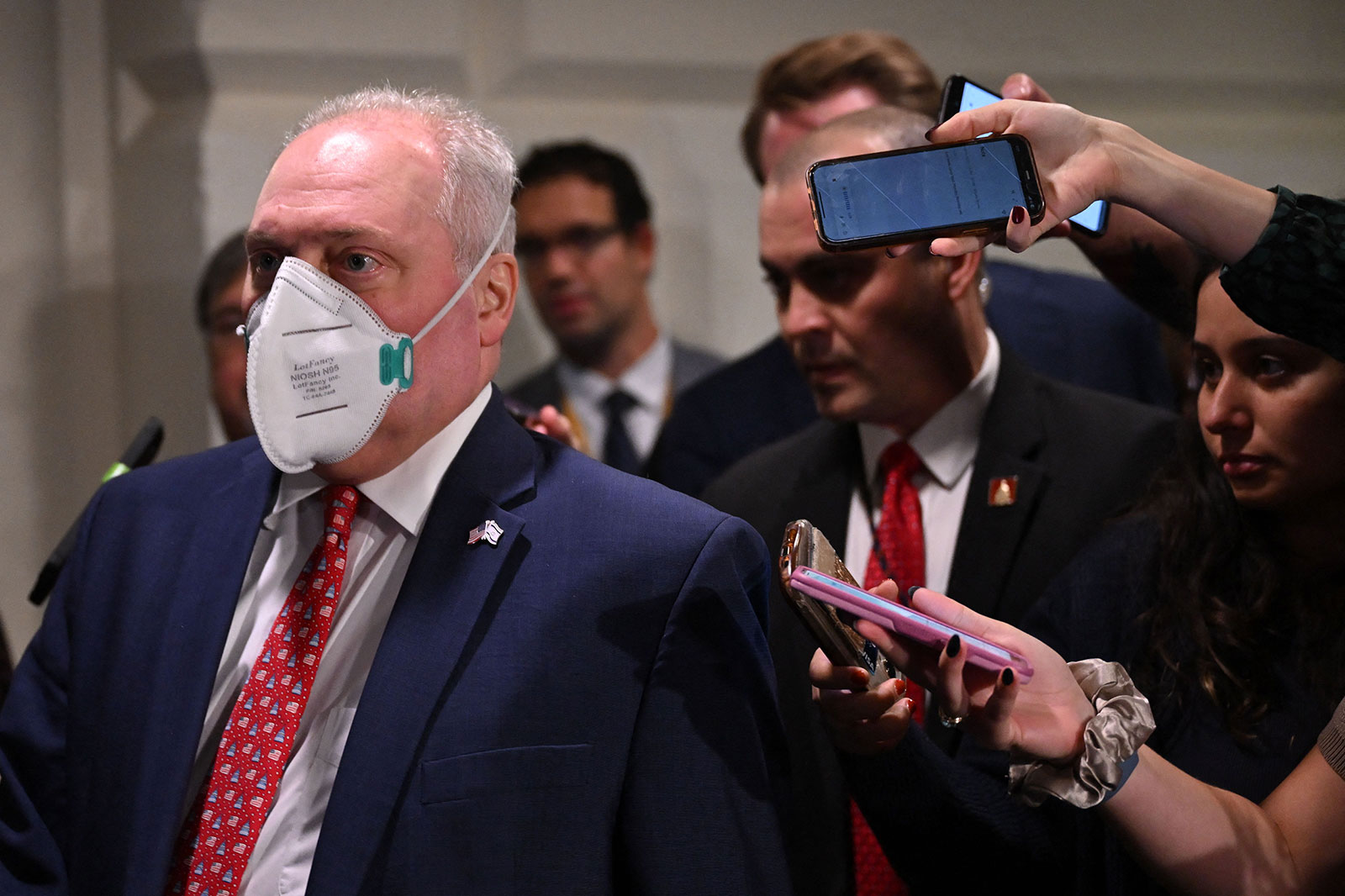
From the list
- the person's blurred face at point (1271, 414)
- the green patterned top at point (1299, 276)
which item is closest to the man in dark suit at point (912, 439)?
the person's blurred face at point (1271, 414)

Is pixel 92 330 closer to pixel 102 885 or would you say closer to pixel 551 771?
pixel 102 885

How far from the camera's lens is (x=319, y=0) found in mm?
3498

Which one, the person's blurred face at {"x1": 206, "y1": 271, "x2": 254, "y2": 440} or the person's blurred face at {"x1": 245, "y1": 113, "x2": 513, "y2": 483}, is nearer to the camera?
the person's blurred face at {"x1": 245, "y1": 113, "x2": 513, "y2": 483}

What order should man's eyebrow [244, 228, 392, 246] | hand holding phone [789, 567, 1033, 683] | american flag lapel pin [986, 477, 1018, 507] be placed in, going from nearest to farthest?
hand holding phone [789, 567, 1033, 683] → man's eyebrow [244, 228, 392, 246] → american flag lapel pin [986, 477, 1018, 507]

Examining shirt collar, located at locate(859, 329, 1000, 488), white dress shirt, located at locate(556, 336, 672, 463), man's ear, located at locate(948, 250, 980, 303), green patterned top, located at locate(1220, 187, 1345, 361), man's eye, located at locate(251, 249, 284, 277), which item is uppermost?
green patterned top, located at locate(1220, 187, 1345, 361)

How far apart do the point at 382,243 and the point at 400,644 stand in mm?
448

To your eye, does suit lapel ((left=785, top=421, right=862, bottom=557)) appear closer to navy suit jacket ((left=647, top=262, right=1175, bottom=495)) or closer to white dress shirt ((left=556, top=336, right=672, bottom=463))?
navy suit jacket ((left=647, top=262, right=1175, bottom=495))

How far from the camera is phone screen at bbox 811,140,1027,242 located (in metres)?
1.37

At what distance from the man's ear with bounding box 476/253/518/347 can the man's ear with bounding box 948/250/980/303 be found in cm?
81

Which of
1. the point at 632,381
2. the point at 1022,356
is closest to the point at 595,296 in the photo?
the point at 632,381

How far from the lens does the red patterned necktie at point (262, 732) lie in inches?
56.4

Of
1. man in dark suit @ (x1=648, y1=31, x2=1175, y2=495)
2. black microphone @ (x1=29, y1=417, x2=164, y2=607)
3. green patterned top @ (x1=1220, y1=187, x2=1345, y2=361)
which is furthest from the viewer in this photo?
man in dark suit @ (x1=648, y1=31, x2=1175, y2=495)

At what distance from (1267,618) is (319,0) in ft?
9.35

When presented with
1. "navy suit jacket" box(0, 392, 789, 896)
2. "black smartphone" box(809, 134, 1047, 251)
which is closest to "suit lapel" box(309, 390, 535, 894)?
"navy suit jacket" box(0, 392, 789, 896)
